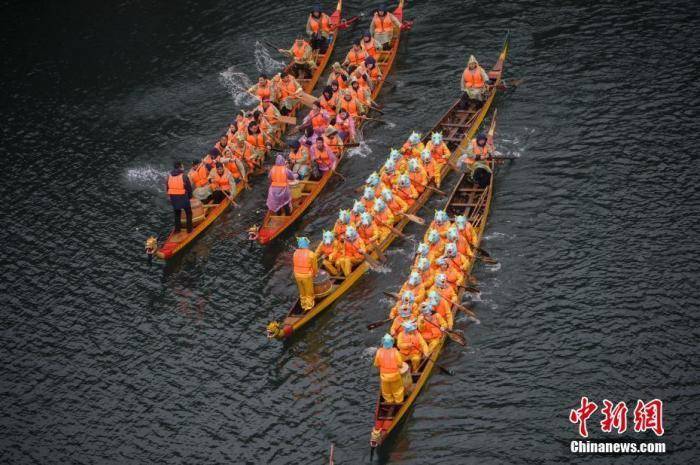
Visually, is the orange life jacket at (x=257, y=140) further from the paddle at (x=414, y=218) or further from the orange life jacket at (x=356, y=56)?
the paddle at (x=414, y=218)

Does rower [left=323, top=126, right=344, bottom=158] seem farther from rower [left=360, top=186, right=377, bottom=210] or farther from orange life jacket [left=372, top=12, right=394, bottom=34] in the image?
orange life jacket [left=372, top=12, right=394, bottom=34]

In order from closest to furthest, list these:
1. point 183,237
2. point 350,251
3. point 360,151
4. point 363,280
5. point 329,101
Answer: point 350,251 < point 363,280 < point 183,237 < point 360,151 < point 329,101

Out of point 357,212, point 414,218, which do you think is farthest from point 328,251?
point 414,218

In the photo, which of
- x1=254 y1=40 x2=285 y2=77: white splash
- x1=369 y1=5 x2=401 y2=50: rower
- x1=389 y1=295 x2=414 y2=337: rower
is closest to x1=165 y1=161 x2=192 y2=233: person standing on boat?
x1=389 y1=295 x2=414 y2=337: rower

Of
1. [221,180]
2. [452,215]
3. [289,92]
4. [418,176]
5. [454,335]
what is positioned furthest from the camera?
[289,92]

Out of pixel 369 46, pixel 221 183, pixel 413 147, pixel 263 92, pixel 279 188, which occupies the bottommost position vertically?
pixel 279 188

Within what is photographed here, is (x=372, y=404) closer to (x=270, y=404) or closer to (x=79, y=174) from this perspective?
(x=270, y=404)

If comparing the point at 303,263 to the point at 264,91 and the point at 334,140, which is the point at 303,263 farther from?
the point at 264,91
